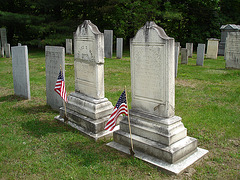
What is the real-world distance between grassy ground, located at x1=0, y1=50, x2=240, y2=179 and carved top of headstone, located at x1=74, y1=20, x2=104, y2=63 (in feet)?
5.25

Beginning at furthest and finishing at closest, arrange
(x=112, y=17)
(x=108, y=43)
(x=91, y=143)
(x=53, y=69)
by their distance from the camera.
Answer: (x=112, y=17) < (x=108, y=43) < (x=53, y=69) < (x=91, y=143)

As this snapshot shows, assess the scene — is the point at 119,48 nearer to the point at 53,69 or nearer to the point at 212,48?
the point at 212,48

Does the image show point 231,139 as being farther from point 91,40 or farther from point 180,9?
point 180,9

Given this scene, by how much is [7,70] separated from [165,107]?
10668mm

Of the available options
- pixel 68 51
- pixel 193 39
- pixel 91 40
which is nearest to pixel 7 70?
pixel 68 51

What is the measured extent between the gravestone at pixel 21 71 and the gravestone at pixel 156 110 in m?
4.03

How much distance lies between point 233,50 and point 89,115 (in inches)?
393

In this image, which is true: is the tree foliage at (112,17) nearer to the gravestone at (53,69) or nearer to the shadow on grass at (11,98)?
the shadow on grass at (11,98)

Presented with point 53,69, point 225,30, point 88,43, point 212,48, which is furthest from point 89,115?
point 225,30

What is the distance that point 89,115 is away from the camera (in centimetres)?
527

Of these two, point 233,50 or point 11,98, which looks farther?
point 233,50

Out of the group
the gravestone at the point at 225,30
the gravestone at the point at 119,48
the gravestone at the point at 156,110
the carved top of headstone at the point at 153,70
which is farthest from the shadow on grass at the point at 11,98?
the gravestone at the point at 225,30

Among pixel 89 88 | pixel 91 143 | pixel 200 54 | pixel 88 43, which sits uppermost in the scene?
pixel 88 43

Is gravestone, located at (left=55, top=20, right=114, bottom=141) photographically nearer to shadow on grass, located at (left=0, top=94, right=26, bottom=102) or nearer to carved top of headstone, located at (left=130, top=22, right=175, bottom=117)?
carved top of headstone, located at (left=130, top=22, right=175, bottom=117)
